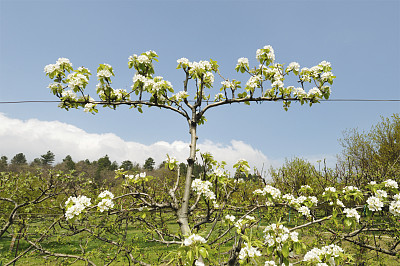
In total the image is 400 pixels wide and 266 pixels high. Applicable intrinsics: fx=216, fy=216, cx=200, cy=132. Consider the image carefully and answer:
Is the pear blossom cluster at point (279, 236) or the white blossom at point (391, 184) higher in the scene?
the white blossom at point (391, 184)

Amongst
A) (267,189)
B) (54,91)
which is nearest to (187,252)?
(267,189)

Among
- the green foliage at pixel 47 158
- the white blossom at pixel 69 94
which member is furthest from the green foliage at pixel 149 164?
the white blossom at pixel 69 94

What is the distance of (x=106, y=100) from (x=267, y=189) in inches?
86.9

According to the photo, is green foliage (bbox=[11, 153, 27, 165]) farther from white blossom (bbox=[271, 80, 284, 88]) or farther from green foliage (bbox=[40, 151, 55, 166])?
white blossom (bbox=[271, 80, 284, 88])

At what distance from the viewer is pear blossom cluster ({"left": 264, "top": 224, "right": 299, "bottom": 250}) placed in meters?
1.84

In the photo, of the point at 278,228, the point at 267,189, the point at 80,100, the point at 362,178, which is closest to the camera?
the point at 278,228

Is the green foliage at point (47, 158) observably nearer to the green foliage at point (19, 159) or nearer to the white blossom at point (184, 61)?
the green foliage at point (19, 159)

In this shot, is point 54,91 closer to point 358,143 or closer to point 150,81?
point 150,81

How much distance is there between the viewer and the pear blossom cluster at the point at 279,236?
1.84m

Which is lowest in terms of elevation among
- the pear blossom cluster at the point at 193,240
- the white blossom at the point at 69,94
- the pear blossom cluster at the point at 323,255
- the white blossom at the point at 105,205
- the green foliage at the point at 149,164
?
the green foliage at the point at 149,164

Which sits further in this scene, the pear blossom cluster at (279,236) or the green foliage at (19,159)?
the green foliage at (19,159)

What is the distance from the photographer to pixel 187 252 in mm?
1562

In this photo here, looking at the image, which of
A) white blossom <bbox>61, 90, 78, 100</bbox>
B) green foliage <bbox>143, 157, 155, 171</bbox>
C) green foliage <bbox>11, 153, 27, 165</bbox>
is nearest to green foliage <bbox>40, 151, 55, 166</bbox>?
green foliage <bbox>11, 153, 27, 165</bbox>

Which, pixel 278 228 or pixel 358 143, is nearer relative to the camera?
pixel 278 228
